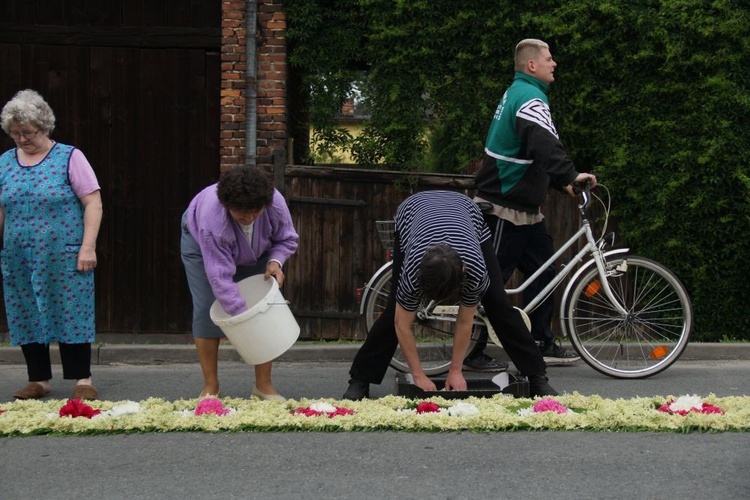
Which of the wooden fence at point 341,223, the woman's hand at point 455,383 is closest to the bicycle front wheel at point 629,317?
the woman's hand at point 455,383

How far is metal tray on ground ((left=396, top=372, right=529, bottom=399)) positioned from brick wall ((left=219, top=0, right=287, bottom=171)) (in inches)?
153

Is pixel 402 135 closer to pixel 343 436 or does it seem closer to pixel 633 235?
pixel 633 235

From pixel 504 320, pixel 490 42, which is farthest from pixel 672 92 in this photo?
pixel 504 320

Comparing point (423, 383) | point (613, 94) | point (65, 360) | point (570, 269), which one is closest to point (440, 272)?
point (423, 383)

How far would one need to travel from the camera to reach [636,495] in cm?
387

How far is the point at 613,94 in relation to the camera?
342 inches

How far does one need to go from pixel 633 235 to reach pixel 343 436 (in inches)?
183

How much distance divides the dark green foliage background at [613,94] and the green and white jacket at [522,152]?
2.37 meters

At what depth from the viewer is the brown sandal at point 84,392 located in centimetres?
597

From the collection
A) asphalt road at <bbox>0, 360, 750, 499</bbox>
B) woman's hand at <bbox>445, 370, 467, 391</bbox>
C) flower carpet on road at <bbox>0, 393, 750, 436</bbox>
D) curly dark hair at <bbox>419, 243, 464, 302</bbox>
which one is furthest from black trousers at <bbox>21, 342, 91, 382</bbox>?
curly dark hair at <bbox>419, 243, 464, 302</bbox>

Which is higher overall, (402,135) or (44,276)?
(402,135)

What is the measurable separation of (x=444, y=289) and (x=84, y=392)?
2514 mm

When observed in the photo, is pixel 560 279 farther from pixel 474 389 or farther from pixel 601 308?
pixel 474 389

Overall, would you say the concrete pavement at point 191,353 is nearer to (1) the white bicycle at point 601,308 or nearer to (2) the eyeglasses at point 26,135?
(1) the white bicycle at point 601,308
